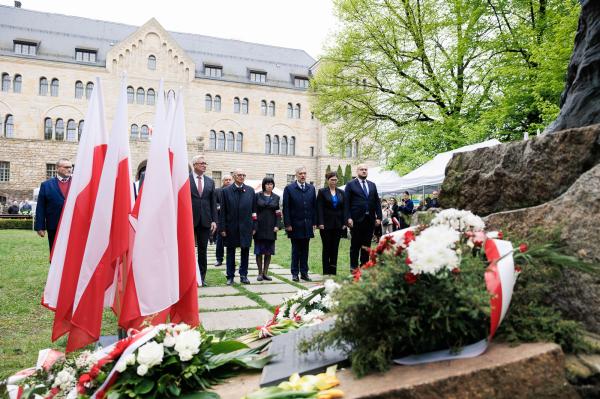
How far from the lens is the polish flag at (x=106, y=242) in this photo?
3348 millimetres

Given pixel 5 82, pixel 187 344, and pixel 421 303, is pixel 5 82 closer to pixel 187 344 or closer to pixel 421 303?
pixel 187 344

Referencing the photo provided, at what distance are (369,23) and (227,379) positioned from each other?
58.1 feet

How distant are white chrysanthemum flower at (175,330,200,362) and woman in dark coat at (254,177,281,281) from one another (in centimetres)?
526

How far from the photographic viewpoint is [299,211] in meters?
8.05

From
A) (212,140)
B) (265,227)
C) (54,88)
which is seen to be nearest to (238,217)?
(265,227)

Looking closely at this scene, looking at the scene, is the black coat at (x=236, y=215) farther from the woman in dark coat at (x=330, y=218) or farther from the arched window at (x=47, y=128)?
the arched window at (x=47, y=128)

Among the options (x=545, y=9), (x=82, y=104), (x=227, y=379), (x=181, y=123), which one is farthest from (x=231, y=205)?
(x=82, y=104)

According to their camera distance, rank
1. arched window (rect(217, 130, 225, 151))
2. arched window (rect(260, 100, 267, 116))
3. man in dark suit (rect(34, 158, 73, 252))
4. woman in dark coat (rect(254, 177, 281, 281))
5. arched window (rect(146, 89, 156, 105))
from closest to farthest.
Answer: man in dark suit (rect(34, 158, 73, 252)) < woman in dark coat (rect(254, 177, 281, 281)) < arched window (rect(146, 89, 156, 105)) < arched window (rect(217, 130, 225, 151)) < arched window (rect(260, 100, 267, 116))

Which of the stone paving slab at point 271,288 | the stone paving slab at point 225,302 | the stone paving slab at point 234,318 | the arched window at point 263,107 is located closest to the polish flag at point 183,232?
the stone paving slab at point 234,318

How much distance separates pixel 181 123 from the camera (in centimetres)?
410

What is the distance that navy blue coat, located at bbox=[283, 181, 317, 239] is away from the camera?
314 inches

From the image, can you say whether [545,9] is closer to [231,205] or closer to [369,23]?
[369,23]

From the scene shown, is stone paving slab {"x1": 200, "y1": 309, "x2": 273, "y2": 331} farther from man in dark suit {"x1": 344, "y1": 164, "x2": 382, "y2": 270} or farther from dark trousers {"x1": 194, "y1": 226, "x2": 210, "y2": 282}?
man in dark suit {"x1": 344, "y1": 164, "x2": 382, "y2": 270}

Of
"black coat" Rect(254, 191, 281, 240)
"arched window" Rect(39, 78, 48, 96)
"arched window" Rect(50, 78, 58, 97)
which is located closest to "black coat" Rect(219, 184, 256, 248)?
"black coat" Rect(254, 191, 281, 240)
